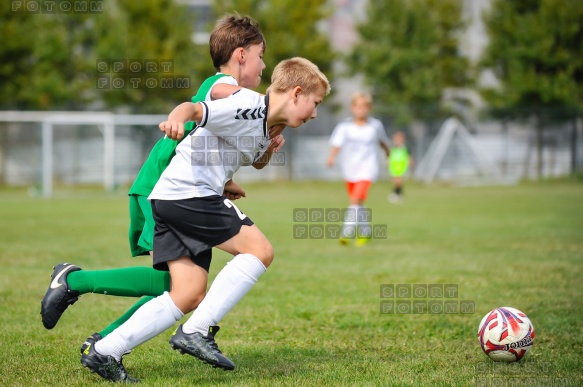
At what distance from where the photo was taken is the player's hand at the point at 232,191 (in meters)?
4.81

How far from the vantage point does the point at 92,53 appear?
33.8m

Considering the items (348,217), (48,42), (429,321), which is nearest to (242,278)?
(429,321)

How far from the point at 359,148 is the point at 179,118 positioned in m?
9.88

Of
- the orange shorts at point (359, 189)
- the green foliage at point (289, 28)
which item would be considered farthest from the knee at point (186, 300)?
the green foliage at point (289, 28)

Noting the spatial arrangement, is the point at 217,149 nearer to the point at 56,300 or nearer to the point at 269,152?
the point at 269,152

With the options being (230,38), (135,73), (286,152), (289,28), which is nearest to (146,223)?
(230,38)

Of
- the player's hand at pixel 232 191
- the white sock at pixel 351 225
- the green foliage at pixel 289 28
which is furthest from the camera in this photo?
the green foliage at pixel 289 28

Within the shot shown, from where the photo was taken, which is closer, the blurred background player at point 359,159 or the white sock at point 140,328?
the white sock at point 140,328

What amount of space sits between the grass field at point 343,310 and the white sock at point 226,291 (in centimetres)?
35

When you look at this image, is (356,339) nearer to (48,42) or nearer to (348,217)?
(348,217)

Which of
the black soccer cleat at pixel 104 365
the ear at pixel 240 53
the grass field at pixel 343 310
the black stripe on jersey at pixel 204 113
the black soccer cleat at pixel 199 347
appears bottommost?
the grass field at pixel 343 310

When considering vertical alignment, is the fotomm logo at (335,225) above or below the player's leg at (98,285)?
below

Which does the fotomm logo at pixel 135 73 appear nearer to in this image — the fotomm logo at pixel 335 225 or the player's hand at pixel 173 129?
the fotomm logo at pixel 335 225

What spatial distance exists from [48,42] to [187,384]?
29.9 metres
